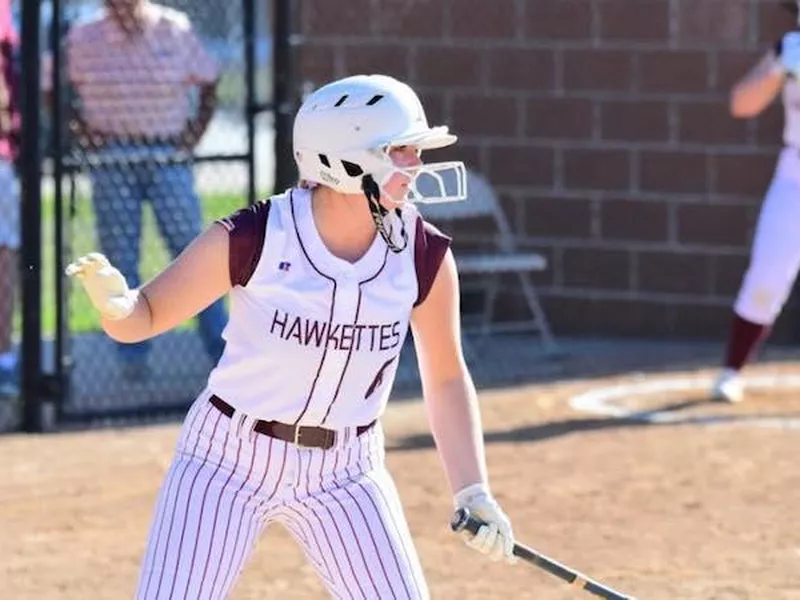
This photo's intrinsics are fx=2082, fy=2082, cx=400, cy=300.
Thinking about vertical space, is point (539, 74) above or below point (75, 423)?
above

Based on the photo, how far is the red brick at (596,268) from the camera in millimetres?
11148

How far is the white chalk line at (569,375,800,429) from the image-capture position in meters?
8.88

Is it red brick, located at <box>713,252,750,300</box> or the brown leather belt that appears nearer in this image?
the brown leather belt

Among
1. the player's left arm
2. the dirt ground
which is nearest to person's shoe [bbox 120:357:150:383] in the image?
the dirt ground

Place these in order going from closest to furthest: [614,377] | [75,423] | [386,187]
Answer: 1. [386,187]
2. [75,423]
3. [614,377]

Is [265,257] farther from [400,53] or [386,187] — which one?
[400,53]

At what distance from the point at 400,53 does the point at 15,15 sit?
2.37m

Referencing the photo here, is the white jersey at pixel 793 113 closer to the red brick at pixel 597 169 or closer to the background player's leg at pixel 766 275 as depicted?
the background player's leg at pixel 766 275

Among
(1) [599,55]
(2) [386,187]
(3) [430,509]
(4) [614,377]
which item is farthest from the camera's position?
(1) [599,55]

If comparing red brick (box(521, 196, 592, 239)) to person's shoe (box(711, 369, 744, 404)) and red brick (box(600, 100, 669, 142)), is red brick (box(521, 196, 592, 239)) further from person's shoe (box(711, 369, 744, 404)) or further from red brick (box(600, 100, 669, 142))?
person's shoe (box(711, 369, 744, 404))

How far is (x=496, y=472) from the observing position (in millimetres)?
7844

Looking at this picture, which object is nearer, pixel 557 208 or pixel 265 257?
pixel 265 257

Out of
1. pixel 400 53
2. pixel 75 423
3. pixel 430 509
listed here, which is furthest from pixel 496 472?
pixel 400 53

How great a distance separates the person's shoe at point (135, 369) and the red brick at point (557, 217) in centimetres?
257
